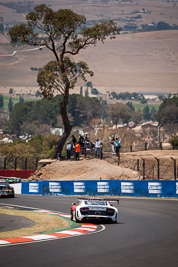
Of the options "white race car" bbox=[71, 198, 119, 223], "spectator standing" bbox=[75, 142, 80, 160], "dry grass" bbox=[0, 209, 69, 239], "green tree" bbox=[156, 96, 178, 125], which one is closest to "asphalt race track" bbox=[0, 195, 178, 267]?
"white race car" bbox=[71, 198, 119, 223]

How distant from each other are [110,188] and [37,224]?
717 inches

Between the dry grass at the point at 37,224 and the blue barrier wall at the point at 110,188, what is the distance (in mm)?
12416

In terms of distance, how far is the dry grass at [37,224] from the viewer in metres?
17.2

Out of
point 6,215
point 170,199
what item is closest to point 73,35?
point 170,199

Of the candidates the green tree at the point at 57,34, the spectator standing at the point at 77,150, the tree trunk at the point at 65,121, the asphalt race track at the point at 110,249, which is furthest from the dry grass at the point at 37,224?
the green tree at the point at 57,34

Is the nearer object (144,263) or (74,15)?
(144,263)

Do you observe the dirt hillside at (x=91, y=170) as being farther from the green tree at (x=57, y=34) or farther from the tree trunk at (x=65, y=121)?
the green tree at (x=57, y=34)

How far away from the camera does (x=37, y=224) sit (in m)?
20.8

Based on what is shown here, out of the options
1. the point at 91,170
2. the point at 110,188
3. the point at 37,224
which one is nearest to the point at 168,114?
the point at 91,170

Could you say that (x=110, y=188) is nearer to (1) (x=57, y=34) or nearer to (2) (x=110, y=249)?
(1) (x=57, y=34)

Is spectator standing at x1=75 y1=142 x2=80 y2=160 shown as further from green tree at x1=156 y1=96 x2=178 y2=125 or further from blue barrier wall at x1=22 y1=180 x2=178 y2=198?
green tree at x1=156 y1=96 x2=178 y2=125

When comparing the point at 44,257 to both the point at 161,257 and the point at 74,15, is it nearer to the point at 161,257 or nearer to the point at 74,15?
the point at 161,257

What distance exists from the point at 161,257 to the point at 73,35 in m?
43.6

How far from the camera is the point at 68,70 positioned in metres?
53.7
